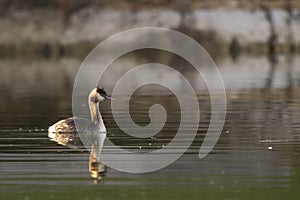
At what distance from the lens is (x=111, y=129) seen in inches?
765

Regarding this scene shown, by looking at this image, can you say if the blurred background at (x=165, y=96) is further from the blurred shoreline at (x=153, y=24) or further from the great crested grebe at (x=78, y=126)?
the great crested grebe at (x=78, y=126)

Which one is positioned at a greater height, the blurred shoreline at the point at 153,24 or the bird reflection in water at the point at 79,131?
the blurred shoreline at the point at 153,24

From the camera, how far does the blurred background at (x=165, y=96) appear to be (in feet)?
43.0

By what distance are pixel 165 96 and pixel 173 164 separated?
42.2ft

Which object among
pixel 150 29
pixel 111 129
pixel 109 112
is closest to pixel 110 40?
pixel 150 29

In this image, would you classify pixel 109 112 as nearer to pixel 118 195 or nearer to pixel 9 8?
pixel 118 195

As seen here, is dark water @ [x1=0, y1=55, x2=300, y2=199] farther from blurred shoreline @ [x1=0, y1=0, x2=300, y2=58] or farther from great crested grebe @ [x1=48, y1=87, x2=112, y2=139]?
blurred shoreline @ [x1=0, y1=0, x2=300, y2=58]

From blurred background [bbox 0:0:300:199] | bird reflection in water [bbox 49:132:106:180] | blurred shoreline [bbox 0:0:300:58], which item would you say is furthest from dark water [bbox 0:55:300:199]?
blurred shoreline [bbox 0:0:300:58]

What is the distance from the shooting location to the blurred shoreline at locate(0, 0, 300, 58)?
52000 millimetres

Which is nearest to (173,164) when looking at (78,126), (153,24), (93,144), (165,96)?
(93,144)

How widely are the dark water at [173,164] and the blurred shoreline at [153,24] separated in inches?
980

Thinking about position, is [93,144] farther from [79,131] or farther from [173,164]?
[173,164]

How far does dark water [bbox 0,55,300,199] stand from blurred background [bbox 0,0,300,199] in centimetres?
2

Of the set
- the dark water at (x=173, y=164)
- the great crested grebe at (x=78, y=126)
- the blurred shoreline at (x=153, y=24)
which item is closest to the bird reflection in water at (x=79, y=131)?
the great crested grebe at (x=78, y=126)
